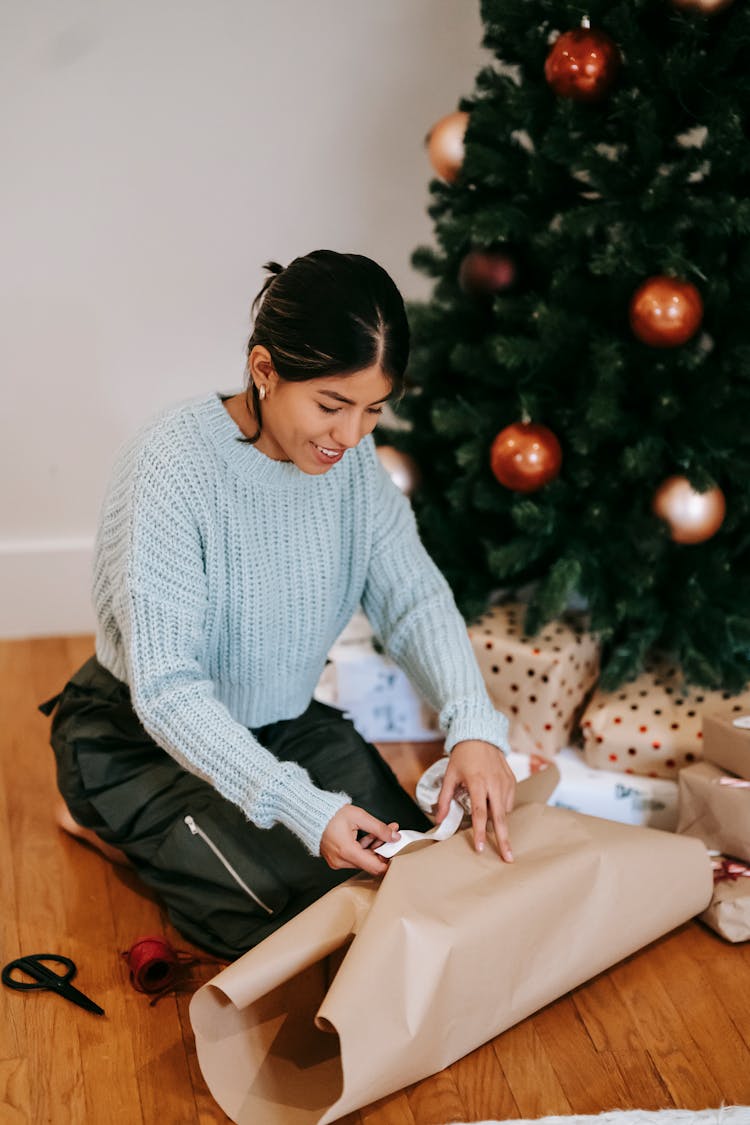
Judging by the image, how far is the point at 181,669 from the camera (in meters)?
1.34

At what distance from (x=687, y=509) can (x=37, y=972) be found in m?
1.03

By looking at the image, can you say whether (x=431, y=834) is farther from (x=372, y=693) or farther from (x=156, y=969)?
(x=372, y=693)

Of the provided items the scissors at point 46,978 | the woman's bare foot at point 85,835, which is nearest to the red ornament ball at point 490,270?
the woman's bare foot at point 85,835

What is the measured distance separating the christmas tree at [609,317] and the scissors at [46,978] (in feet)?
2.58

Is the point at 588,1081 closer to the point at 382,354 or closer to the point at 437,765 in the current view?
the point at 437,765

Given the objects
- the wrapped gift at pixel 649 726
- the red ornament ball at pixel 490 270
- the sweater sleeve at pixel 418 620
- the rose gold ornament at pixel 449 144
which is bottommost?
the wrapped gift at pixel 649 726

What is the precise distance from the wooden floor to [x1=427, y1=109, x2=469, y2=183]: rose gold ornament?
1.10 metres

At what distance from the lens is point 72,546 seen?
2.30 metres

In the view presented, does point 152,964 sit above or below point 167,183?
below

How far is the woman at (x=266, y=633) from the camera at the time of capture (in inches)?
49.8

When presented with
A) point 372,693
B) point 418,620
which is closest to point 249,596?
point 418,620

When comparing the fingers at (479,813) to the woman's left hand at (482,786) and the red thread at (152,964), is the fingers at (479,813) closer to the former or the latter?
the woman's left hand at (482,786)

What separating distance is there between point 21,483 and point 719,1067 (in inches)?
61.0

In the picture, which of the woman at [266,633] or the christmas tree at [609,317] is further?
the christmas tree at [609,317]
